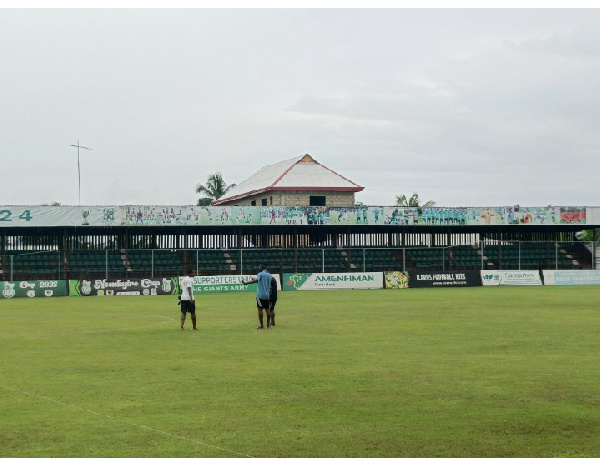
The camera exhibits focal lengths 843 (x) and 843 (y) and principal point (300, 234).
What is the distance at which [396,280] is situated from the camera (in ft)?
185

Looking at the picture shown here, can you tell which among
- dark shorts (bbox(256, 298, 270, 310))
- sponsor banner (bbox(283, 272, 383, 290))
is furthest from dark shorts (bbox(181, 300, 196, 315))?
sponsor banner (bbox(283, 272, 383, 290))

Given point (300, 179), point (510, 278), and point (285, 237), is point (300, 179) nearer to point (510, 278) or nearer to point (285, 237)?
point (285, 237)

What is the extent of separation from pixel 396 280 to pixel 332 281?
446 centimetres

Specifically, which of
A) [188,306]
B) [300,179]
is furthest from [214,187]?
[188,306]

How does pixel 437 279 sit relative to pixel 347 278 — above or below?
below

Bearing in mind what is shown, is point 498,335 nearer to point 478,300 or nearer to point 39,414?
point 39,414

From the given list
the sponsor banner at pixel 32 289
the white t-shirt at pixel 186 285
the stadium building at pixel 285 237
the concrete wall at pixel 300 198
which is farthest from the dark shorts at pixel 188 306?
the concrete wall at pixel 300 198

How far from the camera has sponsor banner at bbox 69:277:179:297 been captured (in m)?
50.2

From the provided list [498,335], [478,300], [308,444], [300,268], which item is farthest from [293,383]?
[300,268]

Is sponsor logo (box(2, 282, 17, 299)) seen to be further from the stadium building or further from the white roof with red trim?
the white roof with red trim

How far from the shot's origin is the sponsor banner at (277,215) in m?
60.8

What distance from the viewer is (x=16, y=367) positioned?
1622 cm

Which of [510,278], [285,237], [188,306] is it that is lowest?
[510,278]

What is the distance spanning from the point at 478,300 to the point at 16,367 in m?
27.0
